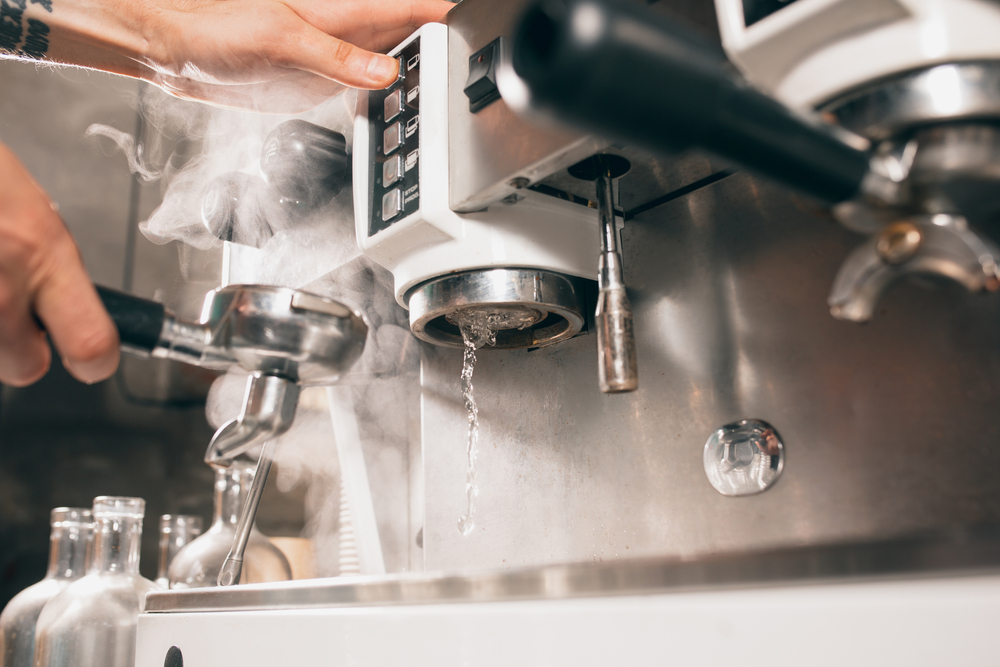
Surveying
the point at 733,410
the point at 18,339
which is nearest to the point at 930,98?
the point at 733,410

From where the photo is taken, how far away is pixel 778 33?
35cm

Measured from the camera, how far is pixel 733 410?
550mm

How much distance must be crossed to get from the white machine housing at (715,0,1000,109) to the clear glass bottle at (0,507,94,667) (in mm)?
1066

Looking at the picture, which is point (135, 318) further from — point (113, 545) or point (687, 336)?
point (113, 545)

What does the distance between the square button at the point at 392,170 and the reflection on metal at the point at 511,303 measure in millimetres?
98

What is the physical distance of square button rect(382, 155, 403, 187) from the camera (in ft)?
2.07

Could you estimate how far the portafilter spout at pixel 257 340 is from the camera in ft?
1.51

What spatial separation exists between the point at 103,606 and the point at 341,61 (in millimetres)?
710

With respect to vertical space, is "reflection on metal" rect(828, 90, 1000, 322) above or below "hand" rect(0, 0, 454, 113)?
below

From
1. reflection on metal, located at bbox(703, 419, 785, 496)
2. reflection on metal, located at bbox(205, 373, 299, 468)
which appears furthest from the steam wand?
reflection on metal, located at bbox(205, 373, 299, 468)

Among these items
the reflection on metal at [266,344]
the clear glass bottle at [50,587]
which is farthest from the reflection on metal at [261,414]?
the clear glass bottle at [50,587]

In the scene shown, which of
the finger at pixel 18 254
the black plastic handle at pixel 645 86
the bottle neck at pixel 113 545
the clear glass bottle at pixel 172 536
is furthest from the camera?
the clear glass bottle at pixel 172 536

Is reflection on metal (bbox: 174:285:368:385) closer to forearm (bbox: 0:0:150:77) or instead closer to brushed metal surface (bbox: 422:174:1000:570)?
brushed metal surface (bbox: 422:174:1000:570)

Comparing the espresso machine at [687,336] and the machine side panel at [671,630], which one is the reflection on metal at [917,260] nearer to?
the espresso machine at [687,336]
